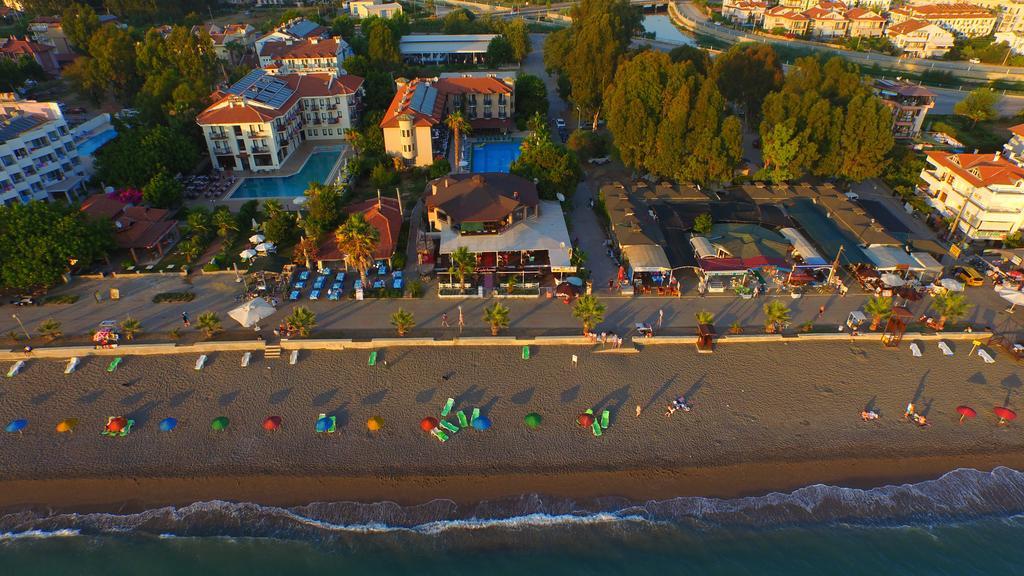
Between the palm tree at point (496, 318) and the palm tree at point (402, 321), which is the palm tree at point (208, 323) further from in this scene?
the palm tree at point (496, 318)

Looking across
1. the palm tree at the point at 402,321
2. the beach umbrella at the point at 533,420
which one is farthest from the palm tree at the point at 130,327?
the beach umbrella at the point at 533,420

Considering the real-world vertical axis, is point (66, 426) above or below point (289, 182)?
below

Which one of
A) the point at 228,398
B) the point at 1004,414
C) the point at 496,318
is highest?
the point at 496,318

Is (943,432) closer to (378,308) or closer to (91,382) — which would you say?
(378,308)

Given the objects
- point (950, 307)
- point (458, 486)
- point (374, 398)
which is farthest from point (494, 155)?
point (458, 486)

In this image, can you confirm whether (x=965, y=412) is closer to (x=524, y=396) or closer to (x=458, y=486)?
(x=524, y=396)

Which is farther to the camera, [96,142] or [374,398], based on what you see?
[96,142]
